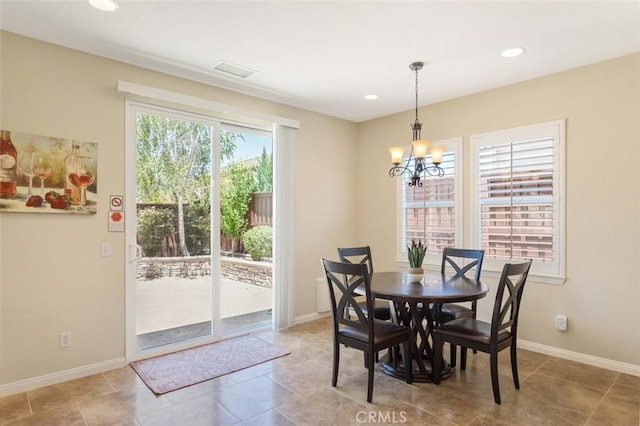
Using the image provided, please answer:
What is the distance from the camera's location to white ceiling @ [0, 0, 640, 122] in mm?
2459

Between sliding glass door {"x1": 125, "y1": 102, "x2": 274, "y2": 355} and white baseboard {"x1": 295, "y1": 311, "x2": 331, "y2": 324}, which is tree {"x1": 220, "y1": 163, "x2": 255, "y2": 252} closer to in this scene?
sliding glass door {"x1": 125, "y1": 102, "x2": 274, "y2": 355}

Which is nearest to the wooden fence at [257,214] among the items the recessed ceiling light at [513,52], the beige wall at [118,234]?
the beige wall at [118,234]

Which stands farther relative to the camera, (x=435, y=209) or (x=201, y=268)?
(x=435, y=209)

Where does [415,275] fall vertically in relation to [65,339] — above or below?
above

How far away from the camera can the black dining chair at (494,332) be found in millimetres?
2592

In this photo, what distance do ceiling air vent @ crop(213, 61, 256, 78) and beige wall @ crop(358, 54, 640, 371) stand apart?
2685 mm

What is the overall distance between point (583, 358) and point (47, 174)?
499 cm

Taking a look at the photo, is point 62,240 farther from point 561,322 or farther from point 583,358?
point 583,358

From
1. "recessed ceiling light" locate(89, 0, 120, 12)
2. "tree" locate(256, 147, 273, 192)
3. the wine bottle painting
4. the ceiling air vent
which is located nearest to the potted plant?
"tree" locate(256, 147, 273, 192)

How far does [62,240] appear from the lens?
2.99 meters

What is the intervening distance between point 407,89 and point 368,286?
2.45 metres

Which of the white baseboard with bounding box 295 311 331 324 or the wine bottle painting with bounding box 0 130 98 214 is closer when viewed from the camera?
the wine bottle painting with bounding box 0 130 98 214

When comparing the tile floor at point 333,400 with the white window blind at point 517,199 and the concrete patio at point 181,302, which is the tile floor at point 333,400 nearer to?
the concrete patio at point 181,302

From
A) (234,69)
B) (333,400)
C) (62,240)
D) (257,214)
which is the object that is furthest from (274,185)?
(333,400)
